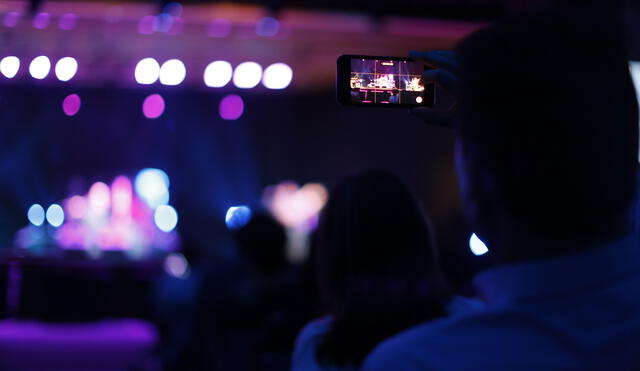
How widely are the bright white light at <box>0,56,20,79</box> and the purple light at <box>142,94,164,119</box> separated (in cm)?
662

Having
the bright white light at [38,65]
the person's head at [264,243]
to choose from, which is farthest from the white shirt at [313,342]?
the person's head at [264,243]

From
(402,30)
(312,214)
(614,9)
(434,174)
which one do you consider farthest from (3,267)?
(312,214)

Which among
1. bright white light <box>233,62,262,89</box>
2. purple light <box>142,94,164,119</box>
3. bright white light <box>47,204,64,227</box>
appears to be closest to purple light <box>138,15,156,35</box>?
bright white light <box>233,62,262,89</box>

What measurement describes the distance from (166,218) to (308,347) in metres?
6.86

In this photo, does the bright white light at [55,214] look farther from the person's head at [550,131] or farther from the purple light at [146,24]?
the person's head at [550,131]

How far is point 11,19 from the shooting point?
144cm

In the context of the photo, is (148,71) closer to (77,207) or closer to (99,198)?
(99,198)

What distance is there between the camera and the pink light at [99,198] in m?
7.51

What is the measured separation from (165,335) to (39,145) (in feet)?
15.7

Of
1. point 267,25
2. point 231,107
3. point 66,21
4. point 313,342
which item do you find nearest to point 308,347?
point 313,342

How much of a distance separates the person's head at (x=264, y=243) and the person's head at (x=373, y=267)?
1525 mm

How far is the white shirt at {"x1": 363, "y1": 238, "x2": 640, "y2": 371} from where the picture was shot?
50 cm

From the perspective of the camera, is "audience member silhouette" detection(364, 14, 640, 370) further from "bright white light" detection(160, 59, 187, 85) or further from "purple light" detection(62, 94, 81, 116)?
"purple light" detection(62, 94, 81, 116)

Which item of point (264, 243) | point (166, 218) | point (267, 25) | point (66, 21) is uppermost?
point (267, 25)
